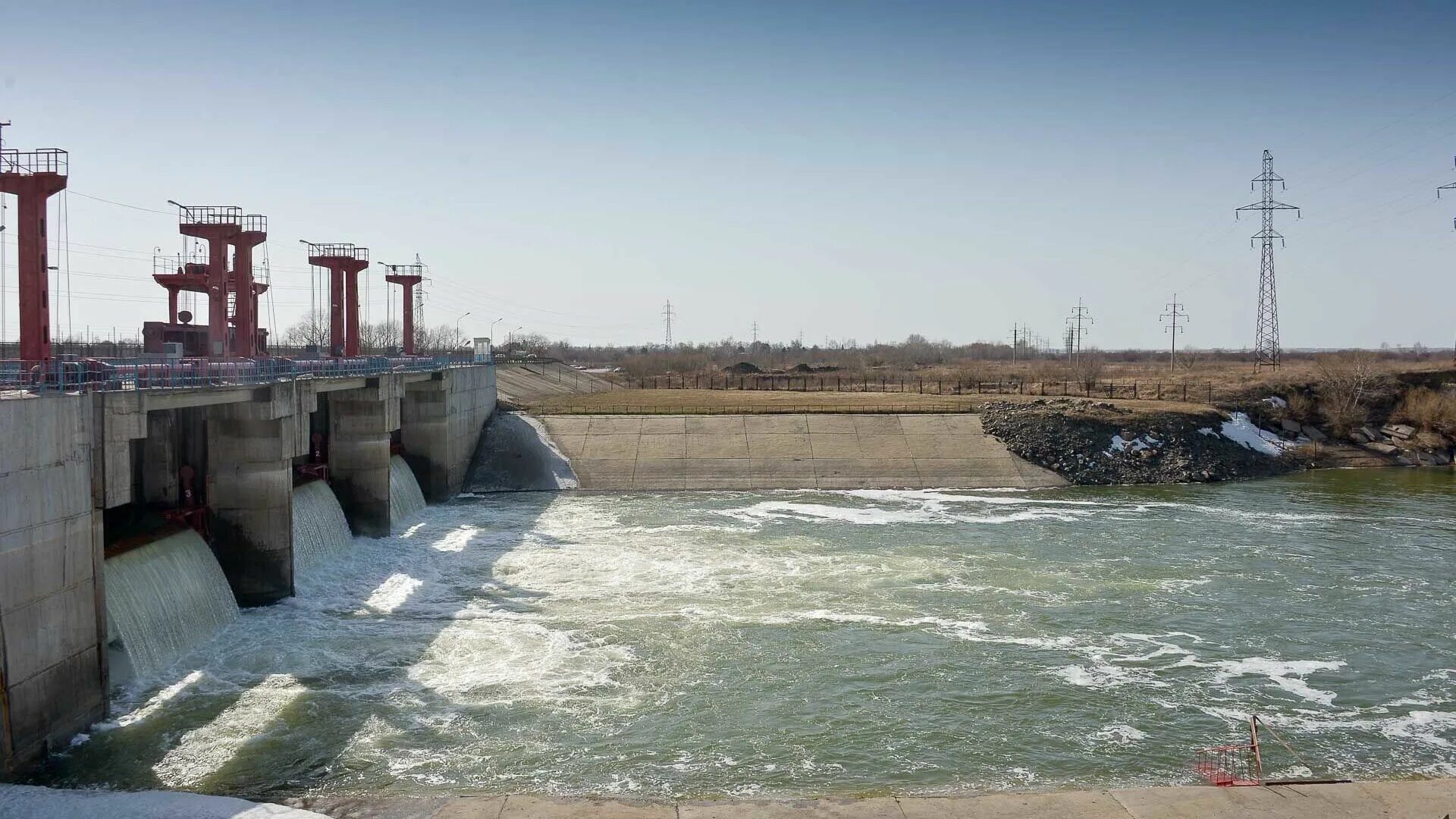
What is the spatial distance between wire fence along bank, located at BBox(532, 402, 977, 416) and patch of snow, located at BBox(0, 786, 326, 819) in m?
48.0

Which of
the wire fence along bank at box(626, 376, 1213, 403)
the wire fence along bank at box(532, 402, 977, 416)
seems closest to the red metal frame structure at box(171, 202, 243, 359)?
the wire fence along bank at box(532, 402, 977, 416)

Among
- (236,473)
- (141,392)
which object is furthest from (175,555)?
(141,392)

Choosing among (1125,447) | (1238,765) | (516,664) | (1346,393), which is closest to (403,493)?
(516,664)

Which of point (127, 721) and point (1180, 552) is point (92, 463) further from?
point (1180, 552)

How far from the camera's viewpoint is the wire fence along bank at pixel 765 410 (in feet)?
215

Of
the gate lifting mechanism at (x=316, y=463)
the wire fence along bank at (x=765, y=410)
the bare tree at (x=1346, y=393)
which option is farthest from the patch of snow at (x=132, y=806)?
the bare tree at (x=1346, y=393)

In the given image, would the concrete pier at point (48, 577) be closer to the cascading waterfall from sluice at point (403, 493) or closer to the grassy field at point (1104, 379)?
the cascading waterfall from sluice at point (403, 493)

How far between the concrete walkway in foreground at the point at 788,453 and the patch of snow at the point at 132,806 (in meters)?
38.9

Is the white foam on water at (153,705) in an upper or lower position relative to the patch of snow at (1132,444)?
lower

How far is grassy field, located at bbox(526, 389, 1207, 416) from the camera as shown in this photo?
2623 inches

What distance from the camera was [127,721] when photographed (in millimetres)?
20984

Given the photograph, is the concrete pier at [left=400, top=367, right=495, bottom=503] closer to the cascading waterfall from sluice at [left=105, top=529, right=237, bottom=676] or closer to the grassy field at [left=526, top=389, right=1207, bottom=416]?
the grassy field at [left=526, top=389, right=1207, bottom=416]

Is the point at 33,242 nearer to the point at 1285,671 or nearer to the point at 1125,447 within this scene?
the point at 1285,671

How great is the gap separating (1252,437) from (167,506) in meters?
59.9
